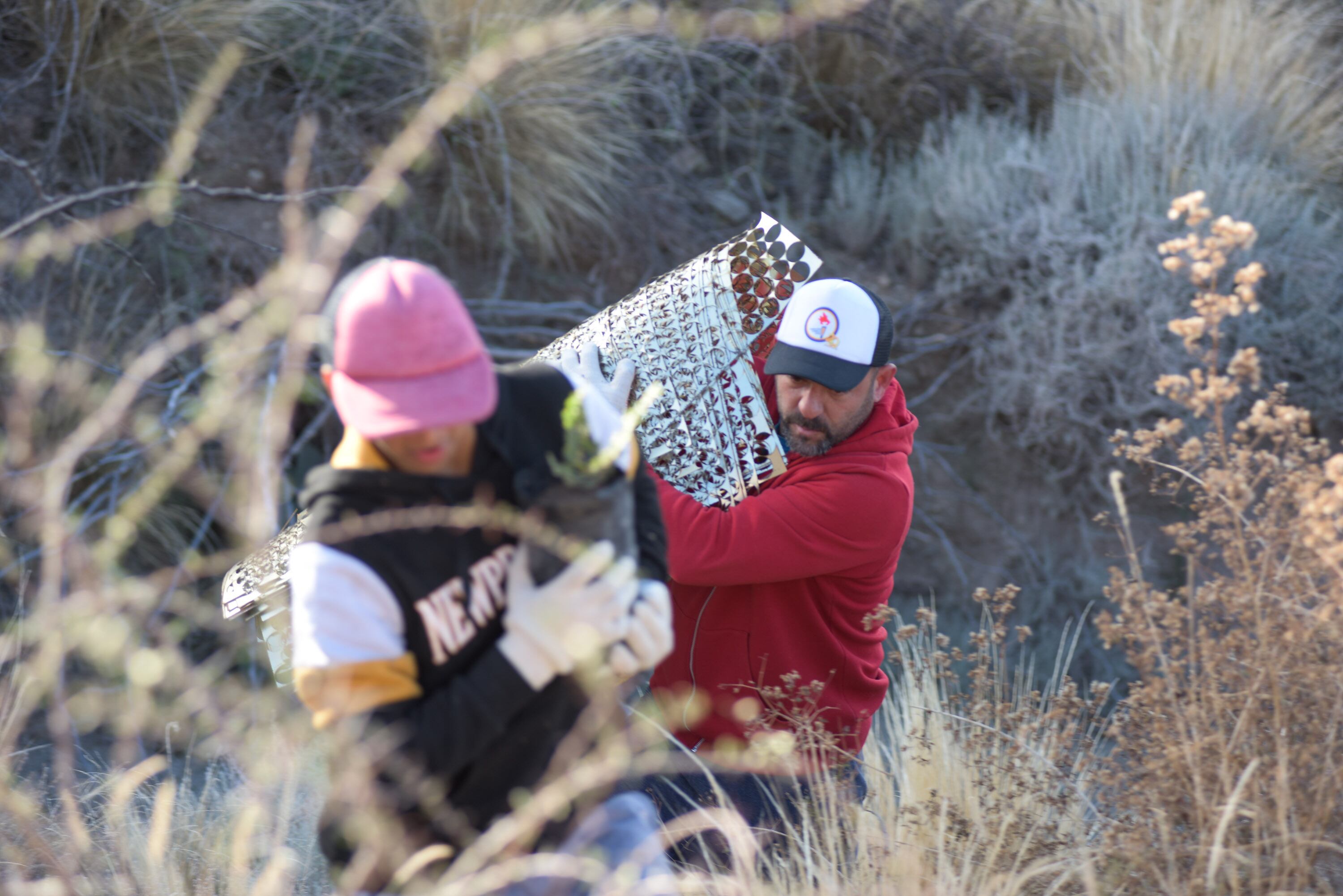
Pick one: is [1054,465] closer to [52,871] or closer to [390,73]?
[390,73]

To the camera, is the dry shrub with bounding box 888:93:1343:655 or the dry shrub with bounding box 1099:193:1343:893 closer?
the dry shrub with bounding box 1099:193:1343:893

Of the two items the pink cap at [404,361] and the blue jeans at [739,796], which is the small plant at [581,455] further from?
the blue jeans at [739,796]

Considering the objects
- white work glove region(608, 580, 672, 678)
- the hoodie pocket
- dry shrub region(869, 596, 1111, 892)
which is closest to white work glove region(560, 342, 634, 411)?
the hoodie pocket

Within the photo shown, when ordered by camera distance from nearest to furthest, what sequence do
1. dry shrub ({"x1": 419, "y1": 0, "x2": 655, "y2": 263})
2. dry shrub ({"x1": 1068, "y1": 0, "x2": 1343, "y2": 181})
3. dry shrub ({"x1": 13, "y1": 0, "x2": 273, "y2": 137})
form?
dry shrub ({"x1": 13, "y1": 0, "x2": 273, "y2": 137}), dry shrub ({"x1": 419, "y1": 0, "x2": 655, "y2": 263}), dry shrub ({"x1": 1068, "y1": 0, "x2": 1343, "y2": 181})

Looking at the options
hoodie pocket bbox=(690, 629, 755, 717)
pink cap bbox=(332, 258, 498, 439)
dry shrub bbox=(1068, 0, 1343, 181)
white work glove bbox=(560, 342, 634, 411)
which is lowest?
hoodie pocket bbox=(690, 629, 755, 717)

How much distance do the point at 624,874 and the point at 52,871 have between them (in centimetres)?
184

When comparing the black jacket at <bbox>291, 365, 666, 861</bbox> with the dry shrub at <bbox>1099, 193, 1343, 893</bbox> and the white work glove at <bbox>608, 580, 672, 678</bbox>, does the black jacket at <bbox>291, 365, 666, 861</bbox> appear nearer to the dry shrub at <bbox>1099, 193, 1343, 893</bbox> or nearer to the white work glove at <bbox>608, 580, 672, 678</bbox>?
the white work glove at <bbox>608, 580, 672, 678</bbox>

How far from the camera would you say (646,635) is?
68.7 inches

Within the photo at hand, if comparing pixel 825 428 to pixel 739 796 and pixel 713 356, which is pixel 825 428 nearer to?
pixel 713 356

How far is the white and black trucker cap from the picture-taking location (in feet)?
9.26

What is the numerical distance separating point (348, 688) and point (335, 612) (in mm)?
114

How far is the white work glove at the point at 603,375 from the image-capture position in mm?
2785

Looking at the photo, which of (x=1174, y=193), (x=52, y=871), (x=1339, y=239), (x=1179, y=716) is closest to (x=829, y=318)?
(x=1179, y=716)

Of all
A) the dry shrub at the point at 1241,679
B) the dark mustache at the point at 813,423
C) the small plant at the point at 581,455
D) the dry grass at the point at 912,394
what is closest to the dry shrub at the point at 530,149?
the dry grass at the point at 912,394
